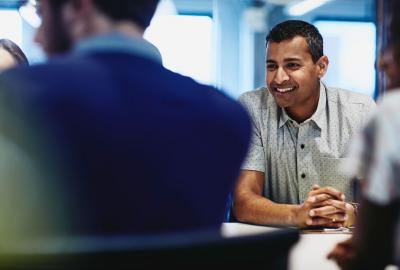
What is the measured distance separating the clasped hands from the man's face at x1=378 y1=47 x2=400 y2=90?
1475 mm

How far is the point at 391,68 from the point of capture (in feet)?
4.08

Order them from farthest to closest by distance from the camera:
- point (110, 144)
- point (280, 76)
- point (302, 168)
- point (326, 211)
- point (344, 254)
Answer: point (280, 76) < point (302, 168) < point (326, 211) < point (344, 254) < point (110, 144)

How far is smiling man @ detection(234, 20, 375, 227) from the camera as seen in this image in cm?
314

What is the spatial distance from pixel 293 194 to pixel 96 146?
2186mm

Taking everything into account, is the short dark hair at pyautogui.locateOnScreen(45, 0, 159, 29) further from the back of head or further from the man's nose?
the man's nose

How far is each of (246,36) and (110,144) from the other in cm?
899

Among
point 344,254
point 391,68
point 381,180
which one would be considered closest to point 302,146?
point 344,254

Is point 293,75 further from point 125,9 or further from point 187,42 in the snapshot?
point 187,42

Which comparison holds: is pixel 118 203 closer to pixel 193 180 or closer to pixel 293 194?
pixel 193 180

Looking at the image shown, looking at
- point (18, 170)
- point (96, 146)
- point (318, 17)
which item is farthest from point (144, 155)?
point (318, 17)

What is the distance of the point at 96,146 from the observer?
1099 mm

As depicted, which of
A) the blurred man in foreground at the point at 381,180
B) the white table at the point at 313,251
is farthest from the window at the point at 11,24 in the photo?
the blurred man in foreground at the point at 381,180

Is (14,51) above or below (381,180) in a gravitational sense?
above

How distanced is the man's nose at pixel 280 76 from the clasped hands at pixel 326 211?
2.28 ft
